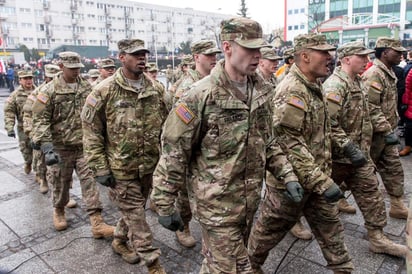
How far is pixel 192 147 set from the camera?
267 centimetres

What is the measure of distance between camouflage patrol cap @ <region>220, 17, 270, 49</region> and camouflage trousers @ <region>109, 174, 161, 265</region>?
1.94 metres

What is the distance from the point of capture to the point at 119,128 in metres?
3.74

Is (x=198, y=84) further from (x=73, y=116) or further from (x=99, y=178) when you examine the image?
(x=73, y=116)

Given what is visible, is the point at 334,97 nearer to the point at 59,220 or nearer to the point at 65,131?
the point at 65,131

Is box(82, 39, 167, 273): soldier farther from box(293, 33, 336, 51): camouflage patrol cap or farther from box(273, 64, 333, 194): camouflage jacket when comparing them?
box(293, 33, 336, 51): camouflage patrol cap

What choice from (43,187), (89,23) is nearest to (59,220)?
(43,187)

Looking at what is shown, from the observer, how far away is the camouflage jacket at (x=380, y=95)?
474cm

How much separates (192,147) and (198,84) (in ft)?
1.50

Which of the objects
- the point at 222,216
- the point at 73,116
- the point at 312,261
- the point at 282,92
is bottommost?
the point at 312,261

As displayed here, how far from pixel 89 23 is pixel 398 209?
77.9m

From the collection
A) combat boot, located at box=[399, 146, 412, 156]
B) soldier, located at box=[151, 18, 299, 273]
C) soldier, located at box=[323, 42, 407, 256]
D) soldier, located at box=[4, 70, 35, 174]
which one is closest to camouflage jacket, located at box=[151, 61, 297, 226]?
soldier, located at box=[151, 18, 299, 273]

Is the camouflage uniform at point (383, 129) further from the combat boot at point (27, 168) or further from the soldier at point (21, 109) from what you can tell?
the combat boot at point (27, 168)

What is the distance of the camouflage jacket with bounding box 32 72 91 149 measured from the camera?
486cm

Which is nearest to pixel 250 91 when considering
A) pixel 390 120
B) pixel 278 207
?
pixel 278 207
